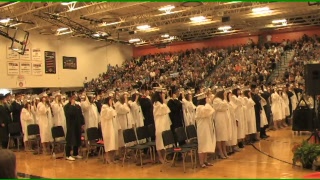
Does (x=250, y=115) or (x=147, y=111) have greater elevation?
(x=147, y=111)

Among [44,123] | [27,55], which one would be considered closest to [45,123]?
[44,123]

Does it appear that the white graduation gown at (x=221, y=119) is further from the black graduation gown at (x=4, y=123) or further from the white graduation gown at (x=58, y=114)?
the black graduation gown at (x=4, y=123)

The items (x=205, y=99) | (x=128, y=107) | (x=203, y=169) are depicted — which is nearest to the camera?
(x=203, y=169)

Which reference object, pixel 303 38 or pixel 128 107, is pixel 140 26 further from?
pixel 128 107

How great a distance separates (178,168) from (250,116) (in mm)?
3788

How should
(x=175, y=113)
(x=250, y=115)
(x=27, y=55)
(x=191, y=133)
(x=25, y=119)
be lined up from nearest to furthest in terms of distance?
1. (x=191, y=133)
2. (x=175, y=113)
3. (x=250, y=115)
4. (x=25, y=119)
5. (x=27, y=55)

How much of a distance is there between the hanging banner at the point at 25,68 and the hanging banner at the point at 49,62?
54.6 inches

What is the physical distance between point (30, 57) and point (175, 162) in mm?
19111

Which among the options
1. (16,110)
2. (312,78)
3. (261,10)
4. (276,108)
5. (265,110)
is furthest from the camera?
(261,10)

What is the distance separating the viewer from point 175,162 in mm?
9312

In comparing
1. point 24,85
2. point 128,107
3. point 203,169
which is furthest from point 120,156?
point 24,85

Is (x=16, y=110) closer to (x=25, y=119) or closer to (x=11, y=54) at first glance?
(x=25, y=119)

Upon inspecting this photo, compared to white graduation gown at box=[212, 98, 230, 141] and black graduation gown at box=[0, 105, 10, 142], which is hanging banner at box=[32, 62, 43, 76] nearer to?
black graduation gown at box=[0, 105, 10, 142]

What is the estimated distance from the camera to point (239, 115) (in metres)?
10.8
